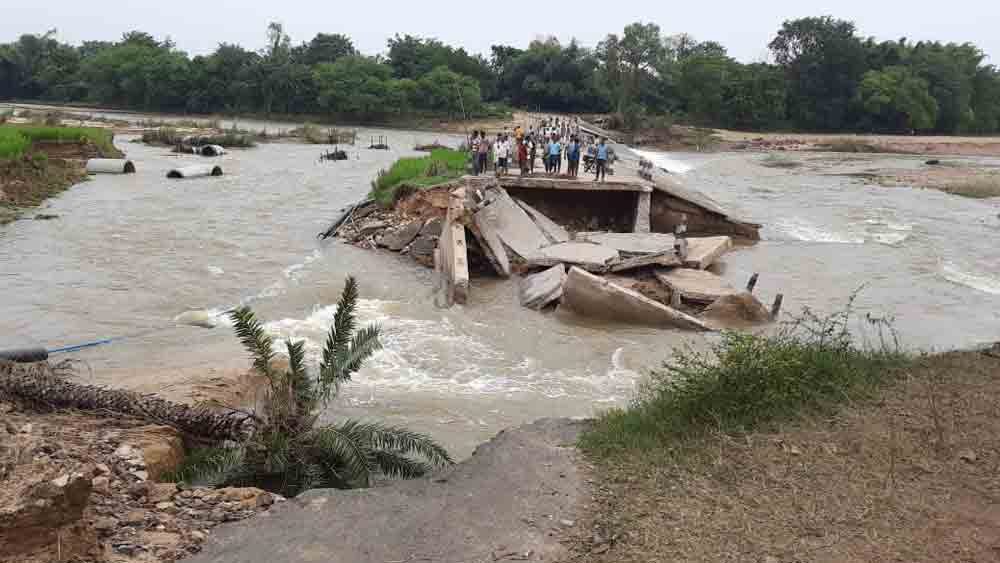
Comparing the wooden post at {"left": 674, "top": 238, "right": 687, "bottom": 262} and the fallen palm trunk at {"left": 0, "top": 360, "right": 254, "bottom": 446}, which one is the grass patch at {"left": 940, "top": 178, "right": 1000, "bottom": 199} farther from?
the fallen palm trunk at {"left": 0, "top": 360, "right": 254, "bottom": 446}

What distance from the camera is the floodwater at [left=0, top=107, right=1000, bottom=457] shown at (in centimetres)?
1009

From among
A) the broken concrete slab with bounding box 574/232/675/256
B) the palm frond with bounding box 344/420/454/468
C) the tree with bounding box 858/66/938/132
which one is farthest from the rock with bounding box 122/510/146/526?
the tree with bounding box 858/66/938/132

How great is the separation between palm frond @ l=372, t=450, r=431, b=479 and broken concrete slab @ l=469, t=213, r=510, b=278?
361 inches

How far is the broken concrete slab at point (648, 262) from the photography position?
50.1 feet

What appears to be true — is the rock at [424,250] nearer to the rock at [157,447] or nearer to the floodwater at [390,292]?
the floodwater at [390,292]

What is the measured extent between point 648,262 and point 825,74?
236ft

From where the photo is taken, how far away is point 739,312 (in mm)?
13500

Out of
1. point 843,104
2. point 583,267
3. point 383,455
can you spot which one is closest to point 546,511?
point 383,455

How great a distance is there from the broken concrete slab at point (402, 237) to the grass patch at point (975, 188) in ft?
91.2

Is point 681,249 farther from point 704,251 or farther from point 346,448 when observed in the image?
point 346,448

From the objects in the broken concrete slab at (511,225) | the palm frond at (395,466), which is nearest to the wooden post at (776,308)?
the broken concrete slab at (511,225)

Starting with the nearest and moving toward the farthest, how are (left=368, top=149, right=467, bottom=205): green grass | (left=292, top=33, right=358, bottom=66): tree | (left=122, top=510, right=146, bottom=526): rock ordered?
(left=122, top=510, right=146, bottom=526): rock < (left=368, top=149, right=467, bottom=205): green grass < (left=292, top=33, right=358, bottom=66): tree

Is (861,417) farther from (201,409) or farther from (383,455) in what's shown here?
(201,409)

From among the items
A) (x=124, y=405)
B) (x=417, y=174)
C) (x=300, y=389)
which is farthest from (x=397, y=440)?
(x=417, y=174)
